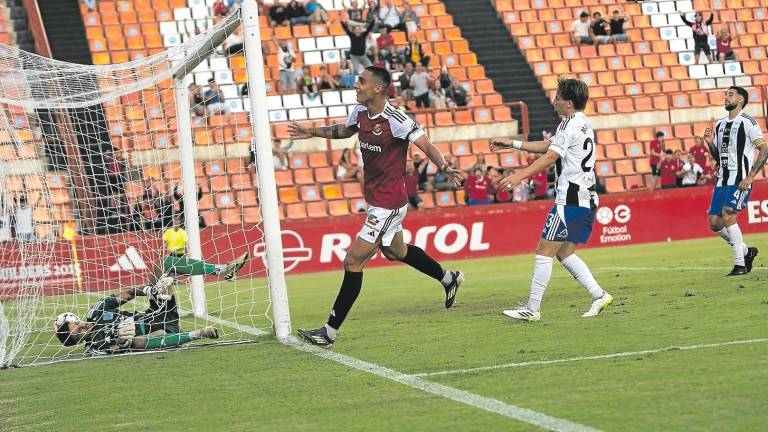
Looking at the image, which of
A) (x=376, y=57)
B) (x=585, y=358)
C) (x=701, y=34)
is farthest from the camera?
(x=701, y=34)

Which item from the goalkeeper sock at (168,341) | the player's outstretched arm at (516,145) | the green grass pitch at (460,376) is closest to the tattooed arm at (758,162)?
the green grass pitch at (460,376)

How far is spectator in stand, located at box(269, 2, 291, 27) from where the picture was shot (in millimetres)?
28984

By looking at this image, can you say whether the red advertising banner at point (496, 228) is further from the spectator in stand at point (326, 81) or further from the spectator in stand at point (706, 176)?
the spectator in stand at point (326, 81)

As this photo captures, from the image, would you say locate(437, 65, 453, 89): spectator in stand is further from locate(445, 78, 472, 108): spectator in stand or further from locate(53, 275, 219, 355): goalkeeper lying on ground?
locate(53, 275, 219, 355): goalkeeper lying on ground

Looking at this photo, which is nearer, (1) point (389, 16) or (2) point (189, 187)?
(2) point (189, 187)

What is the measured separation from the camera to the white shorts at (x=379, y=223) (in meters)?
9.74

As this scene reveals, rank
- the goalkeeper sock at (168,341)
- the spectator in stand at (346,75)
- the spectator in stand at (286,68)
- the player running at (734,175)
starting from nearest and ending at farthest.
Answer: the goalkeeper sock at (168,341)
the player running at (734,175)
the spectator in stand at (286,68)
the spectator in stand at (346,75)

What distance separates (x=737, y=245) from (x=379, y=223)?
569cm

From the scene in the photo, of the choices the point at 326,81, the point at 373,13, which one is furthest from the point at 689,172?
the point at 373,13

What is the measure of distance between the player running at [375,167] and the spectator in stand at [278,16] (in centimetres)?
1940

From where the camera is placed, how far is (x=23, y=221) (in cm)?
1245

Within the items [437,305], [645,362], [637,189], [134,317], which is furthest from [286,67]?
[645,362]

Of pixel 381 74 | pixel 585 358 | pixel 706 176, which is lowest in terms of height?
pixel 585 358

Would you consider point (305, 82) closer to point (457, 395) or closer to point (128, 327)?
point (128, 327)
